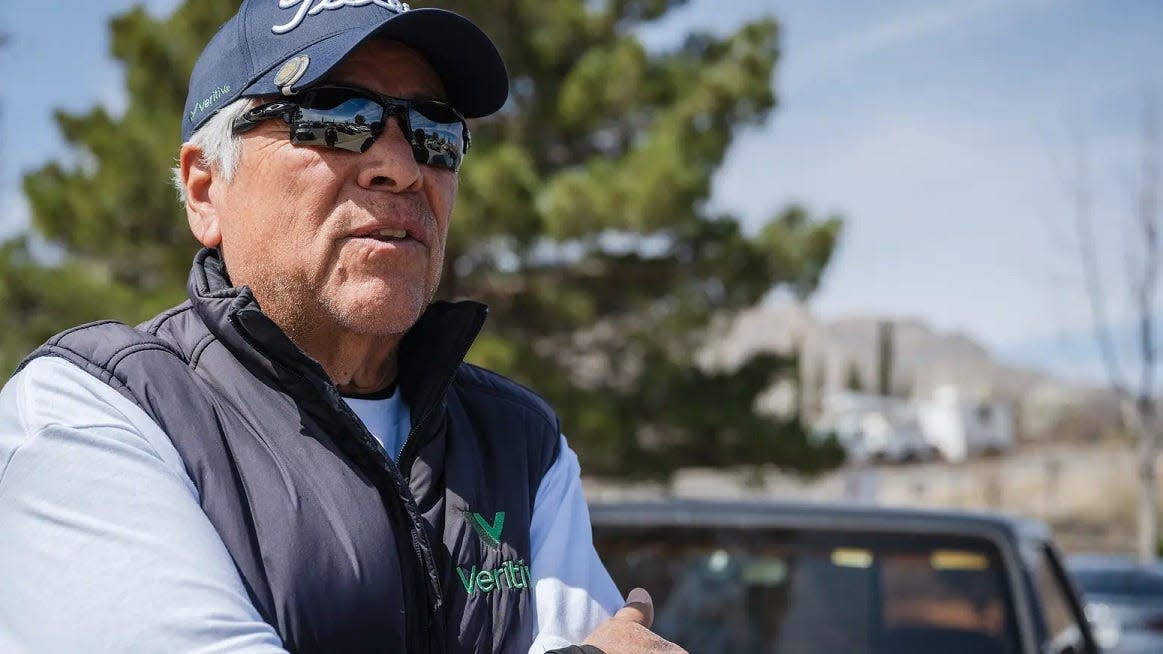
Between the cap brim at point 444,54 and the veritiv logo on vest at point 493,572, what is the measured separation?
0.68 m

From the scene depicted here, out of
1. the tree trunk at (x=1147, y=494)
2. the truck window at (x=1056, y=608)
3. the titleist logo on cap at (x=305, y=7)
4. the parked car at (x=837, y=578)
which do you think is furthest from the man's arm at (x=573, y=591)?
the tree trunk at (x=1147, y=494)

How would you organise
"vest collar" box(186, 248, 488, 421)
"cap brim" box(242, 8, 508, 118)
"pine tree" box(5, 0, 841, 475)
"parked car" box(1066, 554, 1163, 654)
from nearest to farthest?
"vest collar" box(186, 248, 488, 421), "cap brim" box(242, 8, 508, 118), "parked car" box(1066, 554, 1163, 654), "pine tree" box(5, 0, 841, 475)

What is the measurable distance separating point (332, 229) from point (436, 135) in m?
0.25

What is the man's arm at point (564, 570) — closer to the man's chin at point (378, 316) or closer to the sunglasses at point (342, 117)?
the man's chin at point (378, 316)

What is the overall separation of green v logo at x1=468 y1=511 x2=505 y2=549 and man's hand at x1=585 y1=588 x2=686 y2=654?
7.6 inches

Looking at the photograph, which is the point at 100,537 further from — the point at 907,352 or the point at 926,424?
the point at 907,352

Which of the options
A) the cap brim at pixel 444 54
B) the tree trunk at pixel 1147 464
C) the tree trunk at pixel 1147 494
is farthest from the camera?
the tree trunk at pixel 1147 494

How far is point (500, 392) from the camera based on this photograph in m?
2.00

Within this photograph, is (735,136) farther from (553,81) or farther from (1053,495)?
(1053,495)

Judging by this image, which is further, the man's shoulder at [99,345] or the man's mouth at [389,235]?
the man's mouth at [389,235]

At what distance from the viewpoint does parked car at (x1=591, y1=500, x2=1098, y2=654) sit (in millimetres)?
3855

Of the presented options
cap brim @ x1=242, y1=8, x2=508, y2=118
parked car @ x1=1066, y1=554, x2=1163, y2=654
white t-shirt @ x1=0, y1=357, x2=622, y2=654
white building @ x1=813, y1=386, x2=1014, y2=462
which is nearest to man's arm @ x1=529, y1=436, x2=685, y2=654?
white t-shirt @ x1=0, y1=357, x2=622, y2=654

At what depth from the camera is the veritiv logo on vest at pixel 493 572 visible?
65.6 inches

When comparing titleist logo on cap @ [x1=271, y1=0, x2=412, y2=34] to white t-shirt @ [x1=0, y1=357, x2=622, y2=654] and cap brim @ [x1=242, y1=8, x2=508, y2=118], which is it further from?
white t-shirt @ [x1=0, y1=357, x2=622, y2=654]
